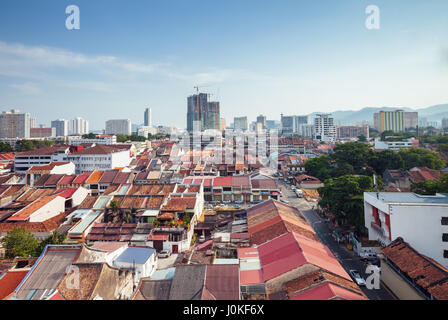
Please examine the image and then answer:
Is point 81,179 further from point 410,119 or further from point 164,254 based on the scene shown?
point 410,119

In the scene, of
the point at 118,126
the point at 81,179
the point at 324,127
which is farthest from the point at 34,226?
the point at 118,126

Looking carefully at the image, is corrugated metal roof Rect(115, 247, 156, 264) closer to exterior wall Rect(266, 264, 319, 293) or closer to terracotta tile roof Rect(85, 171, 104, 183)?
exterior wall Rect(266, 264, 319, 293)

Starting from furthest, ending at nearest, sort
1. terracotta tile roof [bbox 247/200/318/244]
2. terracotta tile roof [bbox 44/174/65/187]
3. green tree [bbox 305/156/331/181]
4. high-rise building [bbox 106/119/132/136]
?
high-rise building [bbox 106/119/132/136] → green tree [bbox 305/156/331/181] → terracotta tile roof [bbox 44/174/65/187] → terracotta tile roof [bbox 247/200/318/244]

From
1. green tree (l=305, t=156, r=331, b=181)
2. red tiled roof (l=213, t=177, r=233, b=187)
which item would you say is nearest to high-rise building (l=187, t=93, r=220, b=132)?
green tree (l=305, t=156, r=331, b=181)
